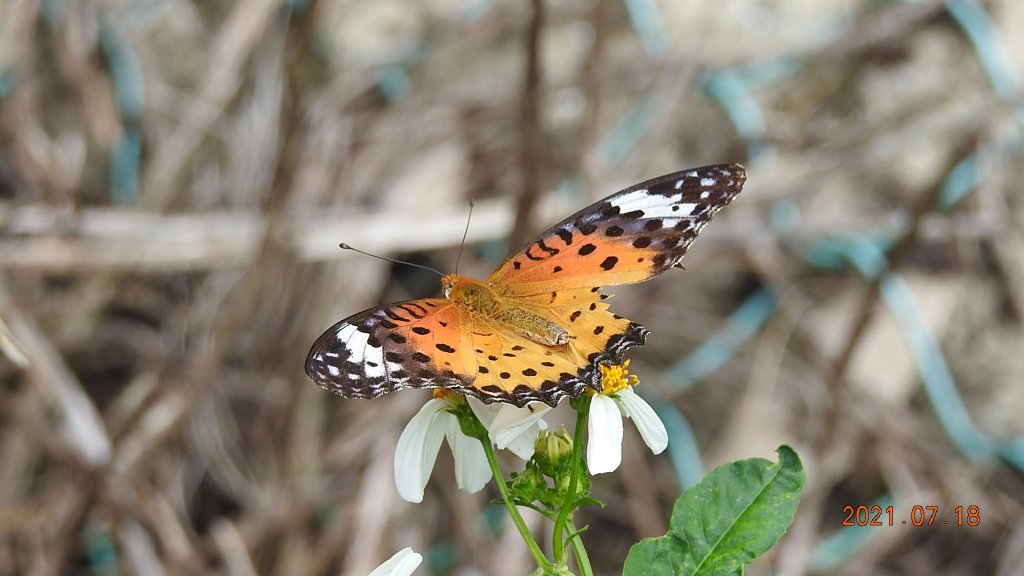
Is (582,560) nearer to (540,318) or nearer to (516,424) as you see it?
(516,424)

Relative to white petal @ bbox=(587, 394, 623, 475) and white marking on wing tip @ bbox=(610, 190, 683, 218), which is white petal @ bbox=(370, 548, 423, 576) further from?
white marking on wing tip @ bbox=(610, 190, 683, 218)

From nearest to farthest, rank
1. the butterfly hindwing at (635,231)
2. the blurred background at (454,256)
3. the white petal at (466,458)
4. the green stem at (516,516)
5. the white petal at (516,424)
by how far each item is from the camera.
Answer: the green stem at (516,516) → the white petal at (516,424) → the white petal at (466,458) → the butterfly hindwing at (635,231) → the blurred background at (454,256)

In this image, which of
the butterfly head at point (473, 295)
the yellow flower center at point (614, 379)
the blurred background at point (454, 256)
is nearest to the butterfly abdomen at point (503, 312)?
the butterfly head at point (473, 295)

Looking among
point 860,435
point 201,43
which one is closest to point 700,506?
point 860,435

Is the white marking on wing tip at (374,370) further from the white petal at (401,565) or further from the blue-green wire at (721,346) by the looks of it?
the blue-green wire at (721,346)

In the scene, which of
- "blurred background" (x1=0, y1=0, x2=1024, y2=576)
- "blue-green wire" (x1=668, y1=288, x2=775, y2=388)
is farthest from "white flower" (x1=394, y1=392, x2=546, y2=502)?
"blue-green wire" (x1=668, y1=288, x2=775, y2=388)

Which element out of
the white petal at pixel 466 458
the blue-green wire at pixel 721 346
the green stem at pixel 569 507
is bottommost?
the blue-green wire at pixel 721 346

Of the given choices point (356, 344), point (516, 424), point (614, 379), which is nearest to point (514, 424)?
point (516, 424)
